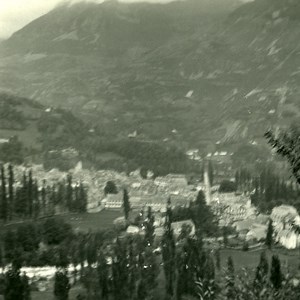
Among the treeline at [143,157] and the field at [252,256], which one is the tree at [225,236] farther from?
the treeline at [143,157]

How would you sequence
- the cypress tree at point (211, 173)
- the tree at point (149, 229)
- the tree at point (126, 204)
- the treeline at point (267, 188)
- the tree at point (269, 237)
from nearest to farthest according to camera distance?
the tree at point (149, 229) → the tree at point (269, 237) → the tree at point (126, 204) → the treeline at point (267, 188) → the cypress tree at point (211, 173)

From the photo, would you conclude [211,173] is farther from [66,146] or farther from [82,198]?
[82,198]

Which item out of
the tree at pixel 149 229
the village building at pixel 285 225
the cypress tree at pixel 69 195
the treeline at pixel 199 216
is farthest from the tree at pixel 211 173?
the cypress tree at pixel 69 195

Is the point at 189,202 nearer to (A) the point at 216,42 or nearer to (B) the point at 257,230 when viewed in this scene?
(B) the point at 257,230

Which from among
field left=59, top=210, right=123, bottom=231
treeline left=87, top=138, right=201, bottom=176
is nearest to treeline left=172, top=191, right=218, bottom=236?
field left=59, top=210, right=123, bottom=231

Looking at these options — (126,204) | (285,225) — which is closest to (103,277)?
(126,204)

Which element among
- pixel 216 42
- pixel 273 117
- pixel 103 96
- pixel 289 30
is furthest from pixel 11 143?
pixel 216 42

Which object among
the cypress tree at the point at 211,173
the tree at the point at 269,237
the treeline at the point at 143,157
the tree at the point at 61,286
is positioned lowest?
the tree at the point at 61,286
